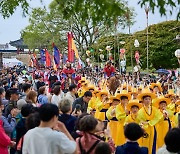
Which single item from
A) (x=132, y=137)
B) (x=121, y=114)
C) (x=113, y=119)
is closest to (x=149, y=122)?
(x=121, y=114)

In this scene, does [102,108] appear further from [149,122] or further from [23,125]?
[23,125]

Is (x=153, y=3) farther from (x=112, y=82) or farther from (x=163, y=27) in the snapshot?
(x=163, y=27)

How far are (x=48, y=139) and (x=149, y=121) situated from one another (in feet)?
15.1

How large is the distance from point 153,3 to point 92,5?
24.0 inches

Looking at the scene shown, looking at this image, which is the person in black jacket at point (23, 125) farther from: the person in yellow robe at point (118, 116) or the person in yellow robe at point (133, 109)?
the person in yellow robe at point (118, 116)

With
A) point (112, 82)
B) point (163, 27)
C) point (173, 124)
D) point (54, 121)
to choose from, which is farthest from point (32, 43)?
point (54, 121)

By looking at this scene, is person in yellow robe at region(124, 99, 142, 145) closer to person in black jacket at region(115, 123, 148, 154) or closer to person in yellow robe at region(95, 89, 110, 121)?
person in yellow robe at region(95, 89, 110, 121)

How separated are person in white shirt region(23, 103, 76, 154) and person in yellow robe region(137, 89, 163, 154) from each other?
164 inches

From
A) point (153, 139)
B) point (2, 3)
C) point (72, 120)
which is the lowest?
point (153, 139)

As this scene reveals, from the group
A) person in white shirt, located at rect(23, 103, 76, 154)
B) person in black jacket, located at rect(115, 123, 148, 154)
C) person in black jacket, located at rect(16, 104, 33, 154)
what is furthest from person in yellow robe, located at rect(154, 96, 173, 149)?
person in white shirt, located at rect(23, 103, 76, 154)

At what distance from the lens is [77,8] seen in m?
4.90

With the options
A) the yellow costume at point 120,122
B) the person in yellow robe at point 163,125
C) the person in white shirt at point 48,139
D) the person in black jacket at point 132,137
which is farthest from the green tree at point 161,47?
the person in white shirt at point 48,139

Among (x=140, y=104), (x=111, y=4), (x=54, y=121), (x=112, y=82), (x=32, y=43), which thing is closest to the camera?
(x=111, y=4)

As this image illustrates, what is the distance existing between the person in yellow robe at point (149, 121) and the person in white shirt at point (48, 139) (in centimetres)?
416
